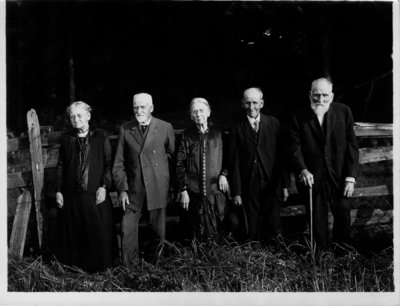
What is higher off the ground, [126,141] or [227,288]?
[126,141]

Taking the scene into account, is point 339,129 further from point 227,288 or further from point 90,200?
point 90,200

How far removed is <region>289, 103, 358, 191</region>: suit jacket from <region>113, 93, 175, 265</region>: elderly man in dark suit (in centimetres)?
133

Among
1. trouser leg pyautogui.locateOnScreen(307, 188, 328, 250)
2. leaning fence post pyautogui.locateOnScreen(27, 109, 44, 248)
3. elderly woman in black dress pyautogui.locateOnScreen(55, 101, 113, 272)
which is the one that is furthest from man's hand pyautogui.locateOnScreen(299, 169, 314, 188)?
leaning fence post pyautogui.locateOnScreen(27, 109, 44, 248)

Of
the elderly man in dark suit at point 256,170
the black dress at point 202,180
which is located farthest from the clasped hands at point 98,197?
the elderly man in dark suit at point 256,170

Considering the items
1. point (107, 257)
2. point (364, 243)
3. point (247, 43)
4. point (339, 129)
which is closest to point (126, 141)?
point (107, 257)

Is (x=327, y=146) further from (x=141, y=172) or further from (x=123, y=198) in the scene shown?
(x=123, y=198)

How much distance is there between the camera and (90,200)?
5.73 meters

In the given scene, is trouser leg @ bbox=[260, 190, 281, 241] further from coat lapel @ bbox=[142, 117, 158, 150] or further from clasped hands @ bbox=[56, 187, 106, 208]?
clasped hands @ bbox=[56, 187, 106, 208]

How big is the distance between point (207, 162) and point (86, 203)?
52.3 inches

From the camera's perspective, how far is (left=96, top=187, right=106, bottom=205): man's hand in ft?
18.7

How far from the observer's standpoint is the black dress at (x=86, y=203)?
18.8 feet

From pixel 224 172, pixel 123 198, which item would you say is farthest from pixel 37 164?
pixel 224 172

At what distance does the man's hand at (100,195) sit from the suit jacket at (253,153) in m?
1.34

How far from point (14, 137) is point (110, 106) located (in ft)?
3.84
